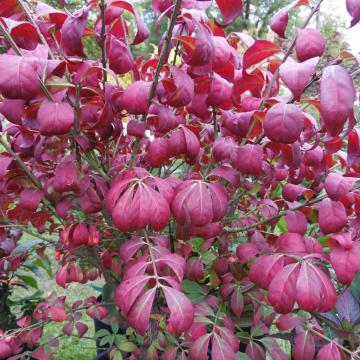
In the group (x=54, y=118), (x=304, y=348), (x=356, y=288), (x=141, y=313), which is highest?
(x=54, y=118)

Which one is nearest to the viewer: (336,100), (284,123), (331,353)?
(336,100)

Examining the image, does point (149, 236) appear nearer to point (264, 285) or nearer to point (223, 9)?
point (264, 285)

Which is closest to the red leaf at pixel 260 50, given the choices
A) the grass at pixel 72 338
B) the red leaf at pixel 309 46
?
the red leaf at pixel 309 46

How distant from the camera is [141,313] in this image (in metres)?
0.69

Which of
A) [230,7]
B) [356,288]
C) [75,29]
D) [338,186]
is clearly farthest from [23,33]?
[356,288]

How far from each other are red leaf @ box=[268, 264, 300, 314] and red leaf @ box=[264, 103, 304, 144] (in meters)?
0.26

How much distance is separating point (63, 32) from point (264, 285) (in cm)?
62

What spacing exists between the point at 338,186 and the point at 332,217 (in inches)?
3.5

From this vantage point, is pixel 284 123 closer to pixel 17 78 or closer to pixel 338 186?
Answer: pixel 338 186

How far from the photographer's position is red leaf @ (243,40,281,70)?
763 mm

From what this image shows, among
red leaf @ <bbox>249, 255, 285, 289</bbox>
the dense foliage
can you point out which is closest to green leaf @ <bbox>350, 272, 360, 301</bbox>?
the dense foliage

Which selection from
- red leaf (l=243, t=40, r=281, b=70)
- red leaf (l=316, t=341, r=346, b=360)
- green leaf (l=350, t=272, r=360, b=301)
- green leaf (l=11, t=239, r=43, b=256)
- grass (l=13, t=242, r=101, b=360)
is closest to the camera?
red leaf (l=243, t=40, r=281, b=70)

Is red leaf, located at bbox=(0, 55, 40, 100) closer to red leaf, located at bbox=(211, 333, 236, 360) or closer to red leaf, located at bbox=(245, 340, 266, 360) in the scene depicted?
red leaf, located at bbox=(211, 333, 236, 360)

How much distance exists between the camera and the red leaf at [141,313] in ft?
2.23
